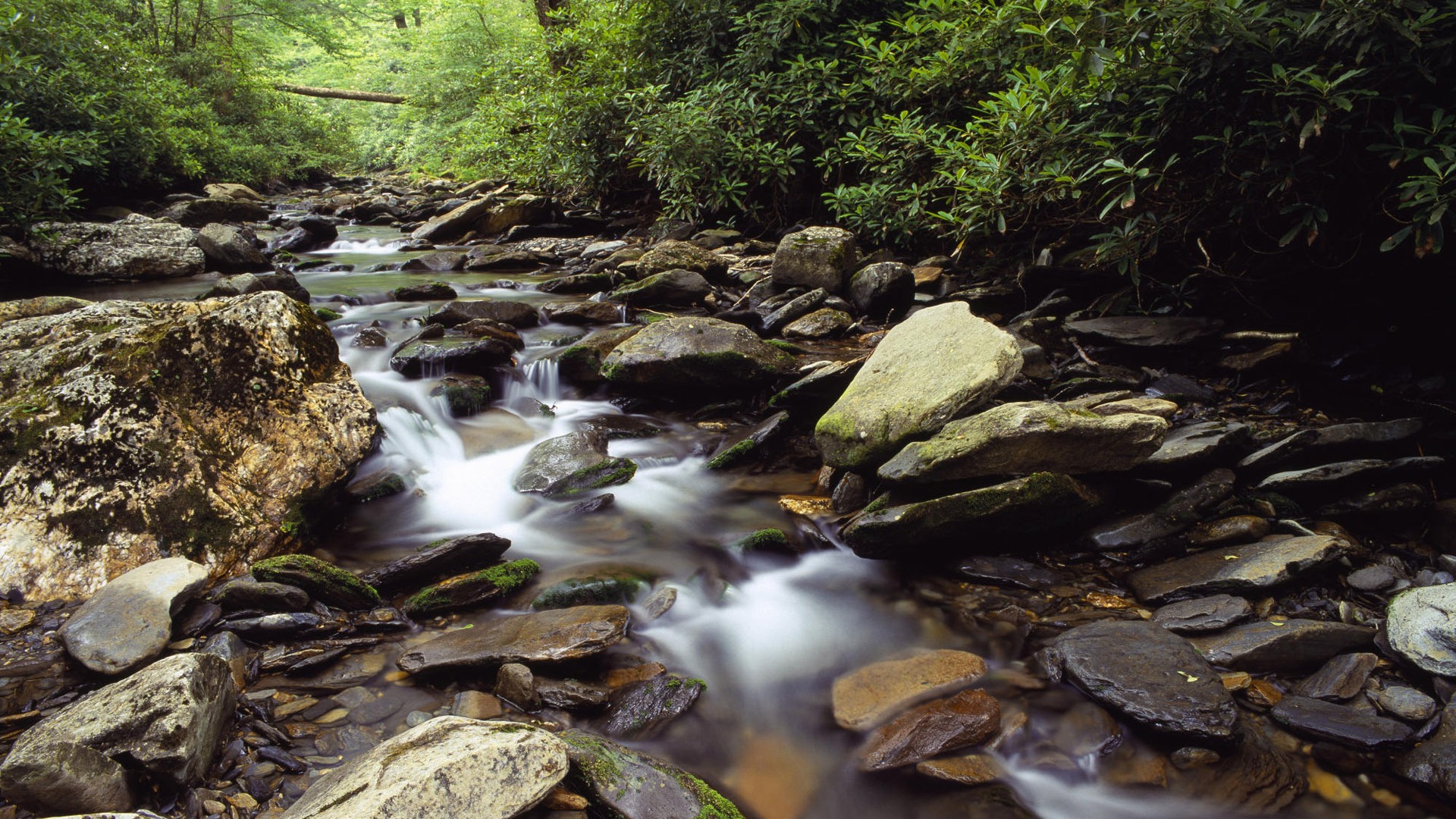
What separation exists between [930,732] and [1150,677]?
935 mm

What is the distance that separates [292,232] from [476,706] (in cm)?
1332

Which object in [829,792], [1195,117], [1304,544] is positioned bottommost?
[829,792]

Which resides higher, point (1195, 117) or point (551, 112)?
point (551, 112)

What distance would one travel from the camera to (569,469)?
5289 millimetres

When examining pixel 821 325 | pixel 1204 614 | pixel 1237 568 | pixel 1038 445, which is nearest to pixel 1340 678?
pixel 1204 614

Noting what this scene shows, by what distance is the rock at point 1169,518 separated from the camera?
3938 millimetres

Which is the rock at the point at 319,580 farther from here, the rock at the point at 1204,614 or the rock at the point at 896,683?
the rock at the point at 1204,614

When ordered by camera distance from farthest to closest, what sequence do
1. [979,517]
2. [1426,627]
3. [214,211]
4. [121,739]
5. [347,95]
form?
[347,95] < [214,211] < [979,517] < [1426,627] < [121,739]

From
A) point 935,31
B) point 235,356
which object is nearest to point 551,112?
point 935,31

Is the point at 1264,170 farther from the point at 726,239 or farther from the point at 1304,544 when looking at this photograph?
the point at 726,239

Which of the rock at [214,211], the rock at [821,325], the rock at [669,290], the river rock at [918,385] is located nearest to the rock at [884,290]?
the rock at [821,325]

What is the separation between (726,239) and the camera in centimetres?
1122

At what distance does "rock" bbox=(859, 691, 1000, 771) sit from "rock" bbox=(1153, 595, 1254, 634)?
3.35ft

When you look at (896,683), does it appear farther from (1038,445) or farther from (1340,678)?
(1340,678)
